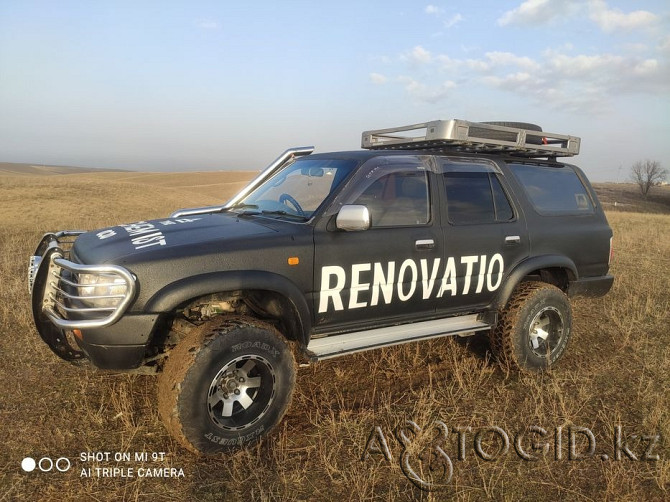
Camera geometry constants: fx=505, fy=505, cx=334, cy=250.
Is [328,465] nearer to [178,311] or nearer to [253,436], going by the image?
[253,436]

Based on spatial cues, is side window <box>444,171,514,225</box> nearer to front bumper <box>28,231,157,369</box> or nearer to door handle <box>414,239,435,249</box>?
door handle <box>414,239,435,249</box>

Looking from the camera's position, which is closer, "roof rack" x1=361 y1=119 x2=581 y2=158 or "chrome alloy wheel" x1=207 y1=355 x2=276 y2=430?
"chrome alloy wheel" x1=207 y1=355 x2=276 y2=430

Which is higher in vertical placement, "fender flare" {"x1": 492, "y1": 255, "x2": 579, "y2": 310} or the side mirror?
the side mirror

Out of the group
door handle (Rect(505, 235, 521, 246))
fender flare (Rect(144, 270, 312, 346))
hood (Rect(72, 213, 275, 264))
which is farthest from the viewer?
door handle (Rect(505, 235, 521, 246))

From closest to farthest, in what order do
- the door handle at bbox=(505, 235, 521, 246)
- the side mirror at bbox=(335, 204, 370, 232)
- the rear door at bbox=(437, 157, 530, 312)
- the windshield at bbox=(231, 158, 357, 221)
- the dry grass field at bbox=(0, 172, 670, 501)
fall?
A: the dry grass field at bbox=(0, 172, 670, 501)
the side mirror at bbox=(335, 204, 370, 232)
the windshield at bbox=(231, 158, 357, 221)
the rear door at bbox=(437, 157, 530, 312)
the door handle at bbox=(505, 235, 521, 246)

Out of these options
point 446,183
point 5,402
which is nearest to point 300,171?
point 446,183

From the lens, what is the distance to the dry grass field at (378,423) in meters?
2.88

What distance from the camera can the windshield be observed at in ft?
12.6

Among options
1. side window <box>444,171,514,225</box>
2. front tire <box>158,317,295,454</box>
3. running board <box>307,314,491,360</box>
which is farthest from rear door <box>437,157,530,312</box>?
front tire <box>158,317,295,454</box>

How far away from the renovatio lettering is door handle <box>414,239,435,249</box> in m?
0.11

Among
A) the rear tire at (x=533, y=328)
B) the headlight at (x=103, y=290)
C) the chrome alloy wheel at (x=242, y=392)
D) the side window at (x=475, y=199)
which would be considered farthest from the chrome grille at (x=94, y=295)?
the rear tire at (x=533, y=328)

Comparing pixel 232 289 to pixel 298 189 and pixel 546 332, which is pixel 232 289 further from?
pixel 546 332
